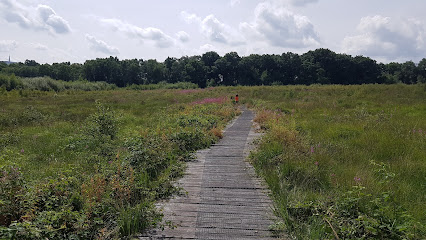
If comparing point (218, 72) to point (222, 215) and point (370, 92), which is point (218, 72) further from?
point (222, 215)

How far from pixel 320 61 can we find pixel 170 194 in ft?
316

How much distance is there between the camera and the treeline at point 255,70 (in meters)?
88.8

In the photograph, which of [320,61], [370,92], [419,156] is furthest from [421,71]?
[419,156]

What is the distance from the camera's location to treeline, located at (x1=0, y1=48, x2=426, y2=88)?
88.8 meters

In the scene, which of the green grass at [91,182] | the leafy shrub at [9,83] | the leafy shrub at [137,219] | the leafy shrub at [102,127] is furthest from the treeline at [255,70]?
the leafy shrub at [137,219]

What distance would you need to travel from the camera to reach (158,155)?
6.55 m

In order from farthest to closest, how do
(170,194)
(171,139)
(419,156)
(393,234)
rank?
(171,139) → (419,156) → (170,194) → (393,234)

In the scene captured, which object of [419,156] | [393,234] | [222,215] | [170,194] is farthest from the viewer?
→ [419,156]

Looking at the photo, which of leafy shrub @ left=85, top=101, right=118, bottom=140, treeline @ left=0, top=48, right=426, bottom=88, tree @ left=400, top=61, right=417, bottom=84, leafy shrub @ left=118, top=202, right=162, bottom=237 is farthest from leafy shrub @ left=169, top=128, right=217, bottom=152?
tree @ left=400, top=61, right=417, bottom=84

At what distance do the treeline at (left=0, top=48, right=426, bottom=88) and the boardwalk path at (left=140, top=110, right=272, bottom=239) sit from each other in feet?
258

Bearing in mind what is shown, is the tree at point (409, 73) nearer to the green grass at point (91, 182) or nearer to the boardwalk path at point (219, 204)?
the green grass at point (91, 182)

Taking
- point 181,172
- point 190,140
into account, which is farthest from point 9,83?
point 181,172

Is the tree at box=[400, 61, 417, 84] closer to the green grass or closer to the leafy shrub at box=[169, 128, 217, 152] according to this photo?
the green grass

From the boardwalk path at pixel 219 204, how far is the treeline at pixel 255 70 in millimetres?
78664
